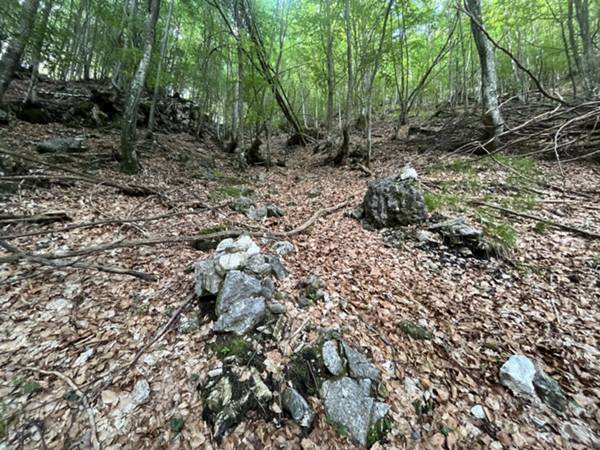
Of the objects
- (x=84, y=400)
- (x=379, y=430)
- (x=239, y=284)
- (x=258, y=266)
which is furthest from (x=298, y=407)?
(x=84, y=400)

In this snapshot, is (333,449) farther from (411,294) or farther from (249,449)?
(411,294)

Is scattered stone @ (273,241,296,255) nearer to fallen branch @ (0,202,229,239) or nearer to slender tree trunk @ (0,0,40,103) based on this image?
fallen branch @ (0,202,229,239)

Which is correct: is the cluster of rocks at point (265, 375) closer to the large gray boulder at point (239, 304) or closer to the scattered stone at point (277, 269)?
the large gray boulder at point (239, 304)

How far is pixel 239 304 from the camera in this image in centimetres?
249

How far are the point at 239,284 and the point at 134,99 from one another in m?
6.47

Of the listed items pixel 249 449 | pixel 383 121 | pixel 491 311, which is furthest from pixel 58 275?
pixel 383 121

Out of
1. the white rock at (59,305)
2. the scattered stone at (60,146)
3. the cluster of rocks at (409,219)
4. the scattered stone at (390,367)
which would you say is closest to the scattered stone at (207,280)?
the white rock at (59,305)

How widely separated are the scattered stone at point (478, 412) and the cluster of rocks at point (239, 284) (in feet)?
5.97

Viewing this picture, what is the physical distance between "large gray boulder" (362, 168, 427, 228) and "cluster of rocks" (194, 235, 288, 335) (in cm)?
249

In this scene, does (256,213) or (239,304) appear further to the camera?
(256,213)

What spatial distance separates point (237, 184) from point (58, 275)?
219 inches

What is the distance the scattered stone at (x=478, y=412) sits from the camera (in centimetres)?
184

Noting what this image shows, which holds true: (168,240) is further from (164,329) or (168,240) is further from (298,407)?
(298,407)

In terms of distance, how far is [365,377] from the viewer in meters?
2.05
